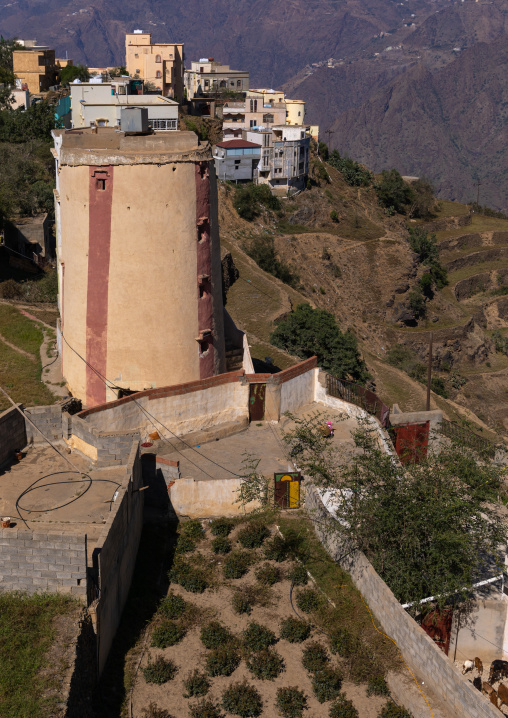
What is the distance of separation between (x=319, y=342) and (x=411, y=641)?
2909 centimetres

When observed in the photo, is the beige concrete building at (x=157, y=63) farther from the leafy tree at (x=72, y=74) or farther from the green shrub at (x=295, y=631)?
the green shrub at (x=295, y=631)

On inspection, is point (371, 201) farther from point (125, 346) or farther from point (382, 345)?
point (125, 346)

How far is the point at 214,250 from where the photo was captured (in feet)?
85.4

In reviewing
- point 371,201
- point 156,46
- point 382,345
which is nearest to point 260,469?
point 382,345

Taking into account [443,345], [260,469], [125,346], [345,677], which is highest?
[125,346]

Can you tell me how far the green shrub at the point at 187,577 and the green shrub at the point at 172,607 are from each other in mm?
439

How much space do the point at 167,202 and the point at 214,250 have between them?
7.96ft

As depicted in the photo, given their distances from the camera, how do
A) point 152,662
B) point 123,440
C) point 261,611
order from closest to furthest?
point 152,662 < point 261,611 < point 123,440

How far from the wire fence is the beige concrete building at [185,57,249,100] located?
8677 centimetres

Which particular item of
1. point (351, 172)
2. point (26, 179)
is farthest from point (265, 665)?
point (351, 172)

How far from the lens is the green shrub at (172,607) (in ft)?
61.4

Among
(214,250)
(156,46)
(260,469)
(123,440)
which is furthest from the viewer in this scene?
(156,46)

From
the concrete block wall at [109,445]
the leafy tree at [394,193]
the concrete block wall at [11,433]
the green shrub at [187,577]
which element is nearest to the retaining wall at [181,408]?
the concrete block wall at [109,445]

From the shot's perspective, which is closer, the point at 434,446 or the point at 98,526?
the point at 98,526
